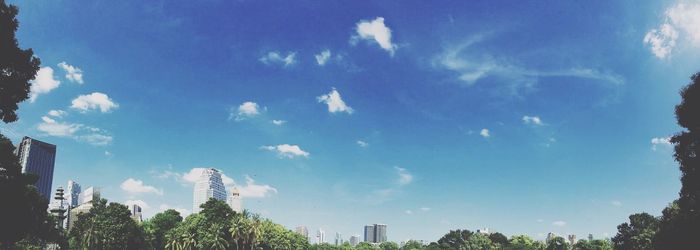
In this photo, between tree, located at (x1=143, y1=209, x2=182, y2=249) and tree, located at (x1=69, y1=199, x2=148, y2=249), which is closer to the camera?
tree, located at (x1=69, y1=199, x2=148, y2=249)

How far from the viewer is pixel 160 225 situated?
127125mm

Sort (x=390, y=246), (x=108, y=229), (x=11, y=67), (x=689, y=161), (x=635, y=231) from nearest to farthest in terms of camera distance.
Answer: (x=11, y=67)
(x=689, y=161)
(x=635, y=231)
(x=108, y=229)
(x=390, y=246)

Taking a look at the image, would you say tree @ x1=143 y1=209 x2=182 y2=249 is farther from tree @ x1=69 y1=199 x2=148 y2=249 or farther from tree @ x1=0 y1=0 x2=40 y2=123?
tree @ x1=0 y1=0 x2=40 y2=123

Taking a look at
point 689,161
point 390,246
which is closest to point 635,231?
point 689,161

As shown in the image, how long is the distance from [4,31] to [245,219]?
74.1 m

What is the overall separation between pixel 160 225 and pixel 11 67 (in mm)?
111934

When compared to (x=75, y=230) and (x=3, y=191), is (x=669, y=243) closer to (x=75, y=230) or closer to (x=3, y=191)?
(x=3, y=191)

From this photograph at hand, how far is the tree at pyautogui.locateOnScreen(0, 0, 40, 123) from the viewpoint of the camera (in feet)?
73.8

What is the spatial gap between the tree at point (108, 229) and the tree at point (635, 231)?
8265cm

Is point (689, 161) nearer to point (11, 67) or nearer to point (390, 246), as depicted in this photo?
point (11, 67)

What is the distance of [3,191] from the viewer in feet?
87.6

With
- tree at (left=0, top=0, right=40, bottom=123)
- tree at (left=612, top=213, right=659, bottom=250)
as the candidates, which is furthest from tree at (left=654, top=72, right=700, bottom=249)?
tree at (left=612, top=213, right=659, bottom=250)

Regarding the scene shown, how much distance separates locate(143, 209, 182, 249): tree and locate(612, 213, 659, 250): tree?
93.8 meters

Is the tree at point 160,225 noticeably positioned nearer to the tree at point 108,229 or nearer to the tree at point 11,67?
the tree at point 108,229
